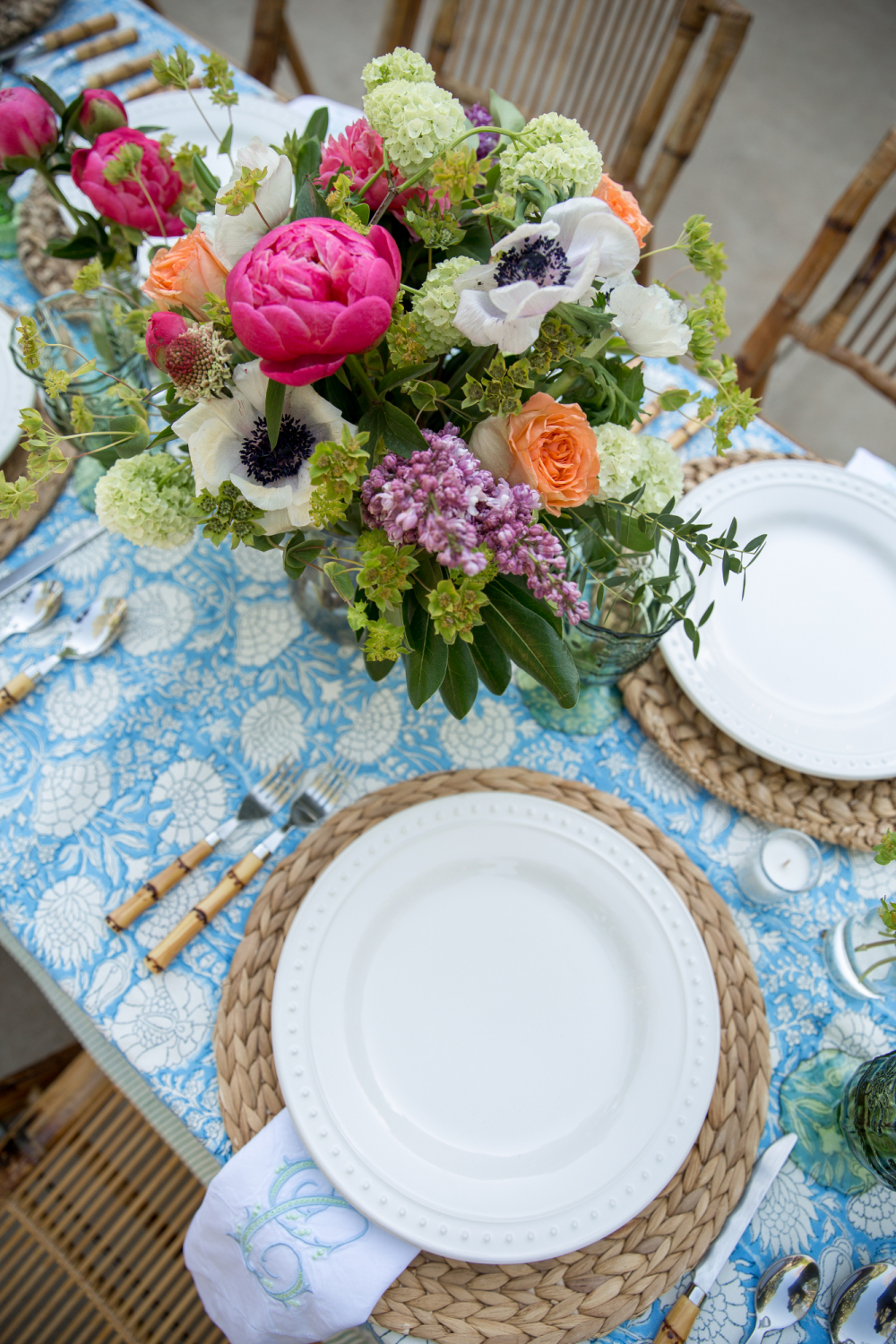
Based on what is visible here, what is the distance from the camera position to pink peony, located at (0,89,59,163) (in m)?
0.61

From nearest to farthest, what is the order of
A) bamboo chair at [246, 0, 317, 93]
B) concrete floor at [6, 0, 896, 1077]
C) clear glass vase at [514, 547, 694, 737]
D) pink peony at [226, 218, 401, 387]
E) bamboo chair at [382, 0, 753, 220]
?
pink peony at [226, 218, 401, 387]
clear glass vase at [514, 547, 694, 737]
bamboo chair at [382, 0, 753, 220]
bamboo chair at [246, 0, 317, 93]
concrete floor at [6, 0, 896, 1077]

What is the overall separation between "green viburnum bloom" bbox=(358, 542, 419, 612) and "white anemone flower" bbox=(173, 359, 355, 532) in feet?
0.20

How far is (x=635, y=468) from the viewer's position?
1.72 feet

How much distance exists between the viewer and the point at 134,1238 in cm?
89

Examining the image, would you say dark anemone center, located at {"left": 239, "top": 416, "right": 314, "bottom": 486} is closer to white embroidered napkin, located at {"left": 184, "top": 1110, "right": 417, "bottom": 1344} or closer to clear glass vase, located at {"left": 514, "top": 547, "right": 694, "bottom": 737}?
clear glass vase, located at {"left": 514, "top": 547, "right": 694, "bottom": 737}

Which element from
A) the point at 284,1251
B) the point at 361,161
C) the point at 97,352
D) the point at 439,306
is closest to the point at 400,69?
the point at 361,161

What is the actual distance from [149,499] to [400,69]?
29cm

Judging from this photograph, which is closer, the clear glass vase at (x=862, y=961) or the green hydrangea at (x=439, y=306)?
the green hydrangea at (x=439, y=306)

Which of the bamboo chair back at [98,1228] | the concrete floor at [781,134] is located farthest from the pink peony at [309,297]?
the concrete floor at [781,134]

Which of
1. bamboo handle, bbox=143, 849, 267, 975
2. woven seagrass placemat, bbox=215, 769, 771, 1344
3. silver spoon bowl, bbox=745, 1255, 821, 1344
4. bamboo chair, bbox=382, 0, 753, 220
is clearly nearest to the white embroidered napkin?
woven seagrass placemat, bbox=215, 769, 771, 1344

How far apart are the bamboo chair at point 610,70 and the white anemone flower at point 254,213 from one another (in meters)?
0.94

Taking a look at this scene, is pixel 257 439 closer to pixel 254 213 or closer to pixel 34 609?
pixel 254 213

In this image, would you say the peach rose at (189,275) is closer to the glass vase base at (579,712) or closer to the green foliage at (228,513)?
the green foliage at (228,513)

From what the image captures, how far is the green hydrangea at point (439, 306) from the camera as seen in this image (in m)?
0.44
